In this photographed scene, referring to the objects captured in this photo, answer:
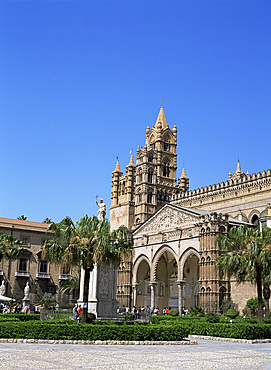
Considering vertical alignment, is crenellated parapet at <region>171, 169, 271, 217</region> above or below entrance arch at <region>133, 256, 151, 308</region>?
above

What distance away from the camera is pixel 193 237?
177 ft

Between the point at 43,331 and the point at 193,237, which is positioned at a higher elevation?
the point at 193,237

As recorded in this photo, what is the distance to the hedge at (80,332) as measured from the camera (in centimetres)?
1877

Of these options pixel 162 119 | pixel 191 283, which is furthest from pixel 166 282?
pixel 162 119

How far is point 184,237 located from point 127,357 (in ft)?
134

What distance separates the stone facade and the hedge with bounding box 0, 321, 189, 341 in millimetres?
37230

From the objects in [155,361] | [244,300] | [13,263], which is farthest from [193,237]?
[155,361]

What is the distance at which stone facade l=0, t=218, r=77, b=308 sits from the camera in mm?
55594

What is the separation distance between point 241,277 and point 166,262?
33810 mm

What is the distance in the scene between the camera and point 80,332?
1889 cm

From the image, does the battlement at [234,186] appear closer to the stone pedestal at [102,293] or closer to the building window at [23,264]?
the building window at [23,264]

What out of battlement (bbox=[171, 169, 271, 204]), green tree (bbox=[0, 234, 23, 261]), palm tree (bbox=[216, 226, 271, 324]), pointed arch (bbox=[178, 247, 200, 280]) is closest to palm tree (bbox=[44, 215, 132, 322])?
palm tree (bbox=[216, 226, 271, 324])

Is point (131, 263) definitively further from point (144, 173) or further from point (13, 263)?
point (144, 173)

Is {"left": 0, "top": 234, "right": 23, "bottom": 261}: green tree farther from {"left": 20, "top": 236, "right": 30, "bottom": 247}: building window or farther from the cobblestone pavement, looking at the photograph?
the cobblestone pavement
